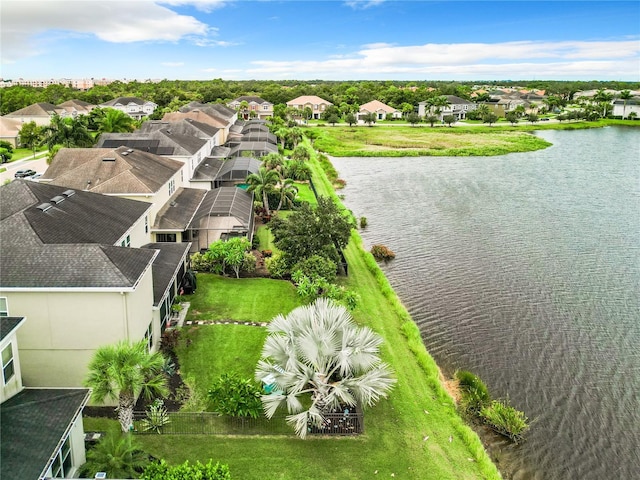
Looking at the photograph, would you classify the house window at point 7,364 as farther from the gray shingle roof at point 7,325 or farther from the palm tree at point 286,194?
the palm tree at point 286,194

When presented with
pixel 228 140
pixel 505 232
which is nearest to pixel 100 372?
pixel 505 232

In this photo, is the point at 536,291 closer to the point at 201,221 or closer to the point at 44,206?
the point at 201,221

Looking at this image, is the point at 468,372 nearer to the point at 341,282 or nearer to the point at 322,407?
the point at 322,407

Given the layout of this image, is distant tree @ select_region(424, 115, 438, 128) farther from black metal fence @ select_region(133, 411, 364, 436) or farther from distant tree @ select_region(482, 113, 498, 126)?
black metal fence @ select_region(133, 411, 364, 436)

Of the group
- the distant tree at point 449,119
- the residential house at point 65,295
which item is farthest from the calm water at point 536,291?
the distant tree at point 449,119

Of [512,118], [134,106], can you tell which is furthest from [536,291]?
[134,106]
